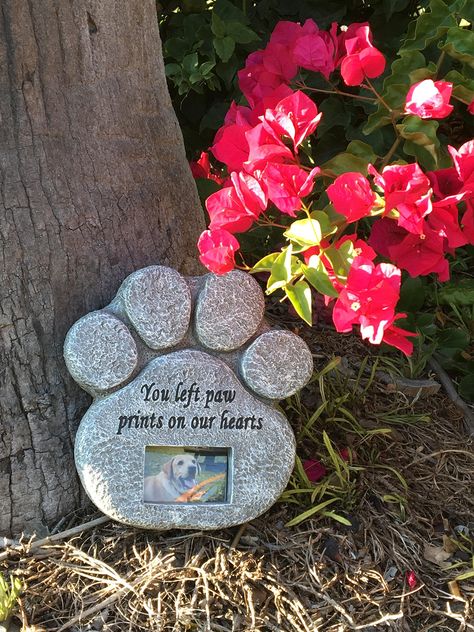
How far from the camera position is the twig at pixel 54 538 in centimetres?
168

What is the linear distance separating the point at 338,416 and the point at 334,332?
1.26 ft

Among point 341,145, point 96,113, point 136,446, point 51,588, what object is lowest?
point 51,588

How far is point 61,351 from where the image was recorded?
67.5 inches

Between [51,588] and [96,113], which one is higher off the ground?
[96,113]

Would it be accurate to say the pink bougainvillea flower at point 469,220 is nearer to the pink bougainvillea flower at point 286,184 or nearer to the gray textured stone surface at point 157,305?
the pink bougainvillea flower at point 286,184

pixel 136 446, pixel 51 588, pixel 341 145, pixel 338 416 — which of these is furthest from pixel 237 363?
pixel 341 145

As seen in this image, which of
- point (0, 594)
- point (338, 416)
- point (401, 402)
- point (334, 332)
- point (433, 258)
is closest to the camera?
point (0, 594)

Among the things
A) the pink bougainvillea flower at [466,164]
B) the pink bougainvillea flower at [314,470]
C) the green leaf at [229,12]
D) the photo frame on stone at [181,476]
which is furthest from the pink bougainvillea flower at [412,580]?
the green leaf at [229,12]

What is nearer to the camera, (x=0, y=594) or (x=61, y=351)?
(x=0, y=594)

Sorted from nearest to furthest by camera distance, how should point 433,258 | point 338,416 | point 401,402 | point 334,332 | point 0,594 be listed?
point 0,594 < point 433,258 < point 338,416 < point 401,402 < point 334,332

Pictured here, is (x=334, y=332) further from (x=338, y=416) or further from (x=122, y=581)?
(x=122, y=581)

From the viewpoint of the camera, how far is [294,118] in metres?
1.52

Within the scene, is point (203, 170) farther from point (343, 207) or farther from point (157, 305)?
point (343, 207)

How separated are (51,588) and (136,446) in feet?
1.01
